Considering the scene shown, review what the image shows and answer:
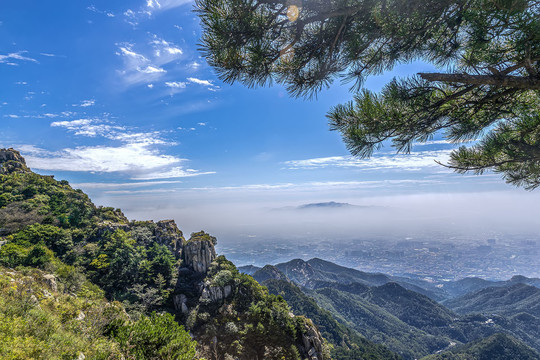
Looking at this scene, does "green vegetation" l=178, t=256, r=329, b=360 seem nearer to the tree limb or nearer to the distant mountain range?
the tree limb

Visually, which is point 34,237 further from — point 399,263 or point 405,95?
point 399,263

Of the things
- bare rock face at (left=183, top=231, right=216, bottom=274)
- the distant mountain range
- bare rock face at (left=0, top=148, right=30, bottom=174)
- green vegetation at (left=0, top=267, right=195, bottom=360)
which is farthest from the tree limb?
the distant mountain range

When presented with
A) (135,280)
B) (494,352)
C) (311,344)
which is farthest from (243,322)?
(494,352)

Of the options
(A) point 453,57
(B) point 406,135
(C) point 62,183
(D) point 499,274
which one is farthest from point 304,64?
(D) point 499,274

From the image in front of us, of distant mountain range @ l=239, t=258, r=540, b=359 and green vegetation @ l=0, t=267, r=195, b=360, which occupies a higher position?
green vegetation @ l=0, t=267, r=195, b=360

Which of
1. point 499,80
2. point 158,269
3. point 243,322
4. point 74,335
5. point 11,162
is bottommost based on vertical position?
point 243,322

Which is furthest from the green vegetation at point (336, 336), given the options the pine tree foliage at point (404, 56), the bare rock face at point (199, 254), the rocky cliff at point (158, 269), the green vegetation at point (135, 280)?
the pine tree foliage at point (404, 56)

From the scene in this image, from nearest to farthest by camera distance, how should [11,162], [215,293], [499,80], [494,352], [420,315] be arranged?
[499,80] → [215,293] → [11,162] → [494,352] → [420,315]

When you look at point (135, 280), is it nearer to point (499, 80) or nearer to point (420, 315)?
point (499, 80)
